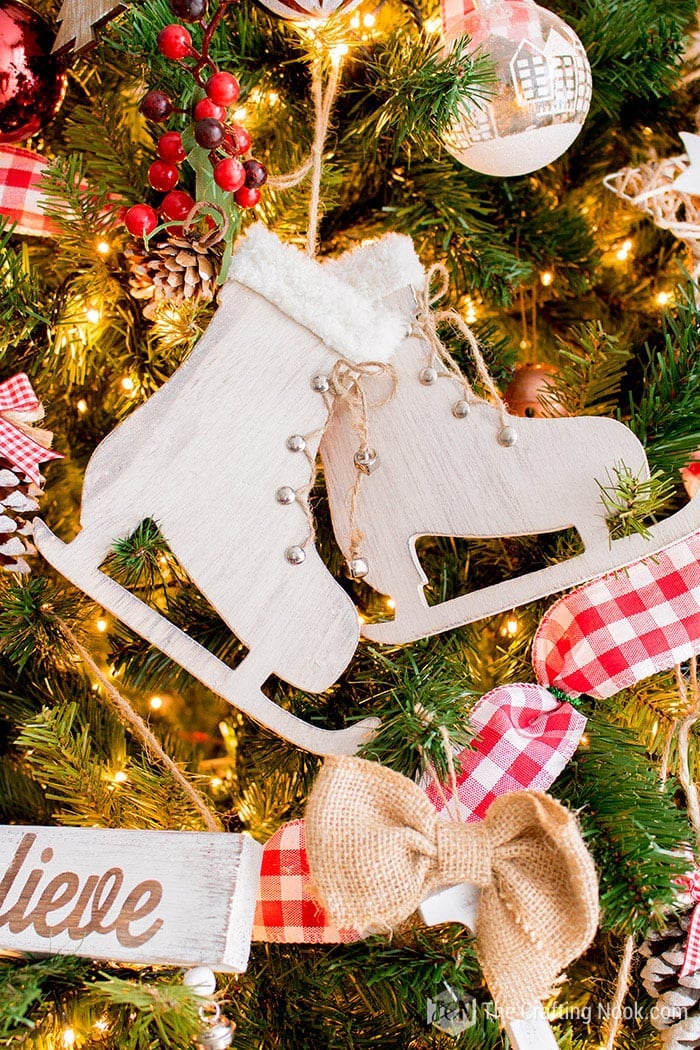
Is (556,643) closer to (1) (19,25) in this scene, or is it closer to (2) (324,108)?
(2) (324,108)

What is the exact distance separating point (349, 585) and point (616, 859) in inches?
14.2

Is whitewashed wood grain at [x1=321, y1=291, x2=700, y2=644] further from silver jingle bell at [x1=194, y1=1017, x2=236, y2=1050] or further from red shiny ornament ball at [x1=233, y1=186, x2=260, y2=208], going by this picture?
silver jingle bell at [x1=194, y1=1017, x2=236, y2=1050]

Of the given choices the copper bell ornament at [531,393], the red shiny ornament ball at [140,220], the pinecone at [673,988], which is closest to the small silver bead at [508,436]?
the copper bell ornament at [531,393]

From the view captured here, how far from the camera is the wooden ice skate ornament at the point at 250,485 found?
694 millimetres

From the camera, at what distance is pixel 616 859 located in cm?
64

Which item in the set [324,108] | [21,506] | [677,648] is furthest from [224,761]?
[324,108]

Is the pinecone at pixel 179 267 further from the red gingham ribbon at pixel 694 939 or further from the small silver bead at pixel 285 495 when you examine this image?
the red gingham ribbon at pixel 694 939

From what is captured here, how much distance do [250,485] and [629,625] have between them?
0.35 metres

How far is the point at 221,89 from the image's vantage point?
63 centimetres

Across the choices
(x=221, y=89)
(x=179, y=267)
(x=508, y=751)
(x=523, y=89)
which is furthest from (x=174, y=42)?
(x=508, y=751)

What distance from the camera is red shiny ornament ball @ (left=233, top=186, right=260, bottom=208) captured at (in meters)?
0.67

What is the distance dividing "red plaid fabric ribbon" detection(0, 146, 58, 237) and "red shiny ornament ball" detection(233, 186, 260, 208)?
0.21 m

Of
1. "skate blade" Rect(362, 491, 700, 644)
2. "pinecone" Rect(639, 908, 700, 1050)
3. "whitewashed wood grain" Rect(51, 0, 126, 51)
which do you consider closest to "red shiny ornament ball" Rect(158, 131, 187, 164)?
"whitewashed wood grain" Rect(51, 0, 126, 51)

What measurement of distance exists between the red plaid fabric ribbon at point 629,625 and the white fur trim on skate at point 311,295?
286mm
